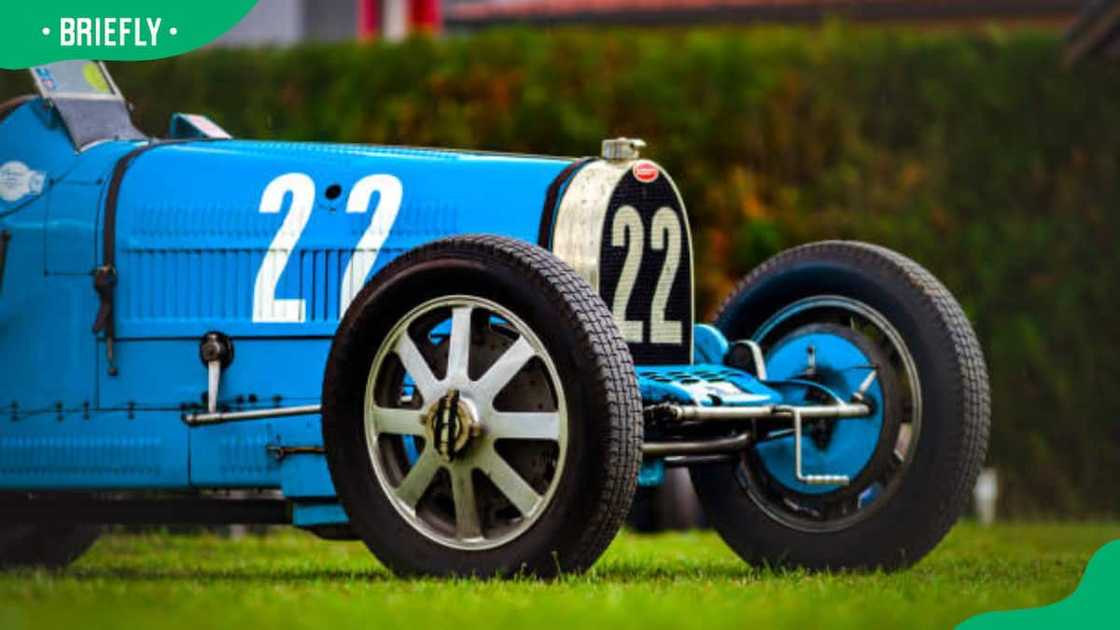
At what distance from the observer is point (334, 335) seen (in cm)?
756

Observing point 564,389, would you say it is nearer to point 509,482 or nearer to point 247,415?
point 509,482

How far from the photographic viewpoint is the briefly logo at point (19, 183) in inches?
335

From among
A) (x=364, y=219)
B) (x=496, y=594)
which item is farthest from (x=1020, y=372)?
(x=496, y=594)

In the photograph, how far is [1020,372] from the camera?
1434 cm

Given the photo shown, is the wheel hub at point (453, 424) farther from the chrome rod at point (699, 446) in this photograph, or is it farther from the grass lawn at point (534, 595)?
the chrome rod at point (699, 446)

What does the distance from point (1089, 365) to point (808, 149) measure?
2.12m

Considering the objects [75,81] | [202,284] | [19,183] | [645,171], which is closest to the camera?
[645,171]

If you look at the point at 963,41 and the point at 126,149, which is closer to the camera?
the point at 126,149

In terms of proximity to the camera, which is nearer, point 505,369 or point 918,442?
point 505,369

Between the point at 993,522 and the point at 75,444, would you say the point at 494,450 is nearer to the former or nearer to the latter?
the point at 75,444

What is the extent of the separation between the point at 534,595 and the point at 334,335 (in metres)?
1.46

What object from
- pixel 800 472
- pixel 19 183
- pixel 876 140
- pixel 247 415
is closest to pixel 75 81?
pixel 19 183

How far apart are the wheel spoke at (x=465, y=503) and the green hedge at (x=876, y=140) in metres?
7.35

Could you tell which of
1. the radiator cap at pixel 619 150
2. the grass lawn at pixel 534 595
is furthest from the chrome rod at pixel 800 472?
the radiator cap at pixel 619 150
